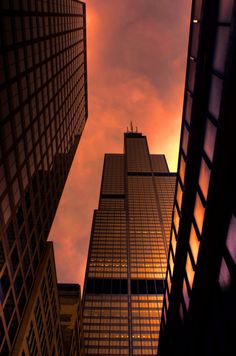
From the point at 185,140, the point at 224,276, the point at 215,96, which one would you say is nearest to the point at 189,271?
the point at 224,276

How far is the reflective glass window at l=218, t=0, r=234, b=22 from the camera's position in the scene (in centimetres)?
1133

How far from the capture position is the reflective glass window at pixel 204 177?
15398 millimetres

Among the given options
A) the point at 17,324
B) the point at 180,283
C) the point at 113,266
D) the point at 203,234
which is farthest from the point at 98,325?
the point at 203,234

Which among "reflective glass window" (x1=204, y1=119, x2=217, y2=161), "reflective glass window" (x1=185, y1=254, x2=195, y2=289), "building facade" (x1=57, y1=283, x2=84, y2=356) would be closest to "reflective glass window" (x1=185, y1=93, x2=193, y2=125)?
"reflective glass window" (x1=204, y1=119, x2=217, y2=161)

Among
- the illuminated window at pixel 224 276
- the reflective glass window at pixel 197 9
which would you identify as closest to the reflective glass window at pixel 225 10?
the reflective glass window at pixel 197 9

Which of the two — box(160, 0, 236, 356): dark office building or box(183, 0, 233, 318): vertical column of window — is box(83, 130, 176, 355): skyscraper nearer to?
box(160, 0, 236, 356): dark office building

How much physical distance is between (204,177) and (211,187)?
2410mm

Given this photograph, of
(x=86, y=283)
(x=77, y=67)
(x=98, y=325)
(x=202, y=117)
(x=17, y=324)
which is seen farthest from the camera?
(x=86, y=283)

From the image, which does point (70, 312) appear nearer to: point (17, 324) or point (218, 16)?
point (17, 324)

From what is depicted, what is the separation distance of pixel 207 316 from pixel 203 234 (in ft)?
17.0

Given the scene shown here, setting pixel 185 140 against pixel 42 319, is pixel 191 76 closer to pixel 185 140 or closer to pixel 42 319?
pixel 185 140

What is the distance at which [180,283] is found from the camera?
22141 millimetres

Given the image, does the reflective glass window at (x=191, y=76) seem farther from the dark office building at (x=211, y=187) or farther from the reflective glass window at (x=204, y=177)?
the reflective glass window at (x=204, y=177)

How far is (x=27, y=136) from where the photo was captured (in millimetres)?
38219
